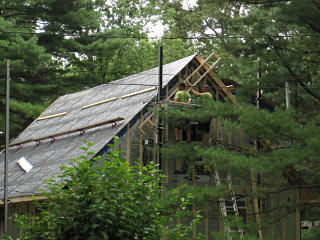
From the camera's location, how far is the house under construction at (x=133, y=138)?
20.2 m

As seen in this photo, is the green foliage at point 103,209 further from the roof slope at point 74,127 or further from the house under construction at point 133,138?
the roof slope at point 74,127

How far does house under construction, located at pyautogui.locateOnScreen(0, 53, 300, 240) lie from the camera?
2020cm

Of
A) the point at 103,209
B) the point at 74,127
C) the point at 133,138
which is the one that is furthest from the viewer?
the point at 74,127

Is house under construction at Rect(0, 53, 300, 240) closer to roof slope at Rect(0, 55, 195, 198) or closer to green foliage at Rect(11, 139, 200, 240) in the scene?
roof slope at Rect(0, 55, 195, 198)

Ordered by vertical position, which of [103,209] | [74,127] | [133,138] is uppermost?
[74,127]

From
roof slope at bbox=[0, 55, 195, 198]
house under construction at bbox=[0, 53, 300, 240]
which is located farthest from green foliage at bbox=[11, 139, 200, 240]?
roof slope at bbox=[0, 55, 195, 198]

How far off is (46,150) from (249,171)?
12582 mm

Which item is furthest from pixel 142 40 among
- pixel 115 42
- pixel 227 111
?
pixel 227 111

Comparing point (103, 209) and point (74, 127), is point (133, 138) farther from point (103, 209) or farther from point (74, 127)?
point (103, 209)

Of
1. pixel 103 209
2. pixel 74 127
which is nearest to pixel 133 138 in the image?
pixel 74 127

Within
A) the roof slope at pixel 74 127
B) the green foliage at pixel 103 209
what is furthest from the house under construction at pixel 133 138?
the green foliage at pixel 103 209

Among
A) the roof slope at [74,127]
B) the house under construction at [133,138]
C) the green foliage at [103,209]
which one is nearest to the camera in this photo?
the green foliage at [103,209]

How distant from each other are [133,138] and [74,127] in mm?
4486

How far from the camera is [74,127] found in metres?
24.1
